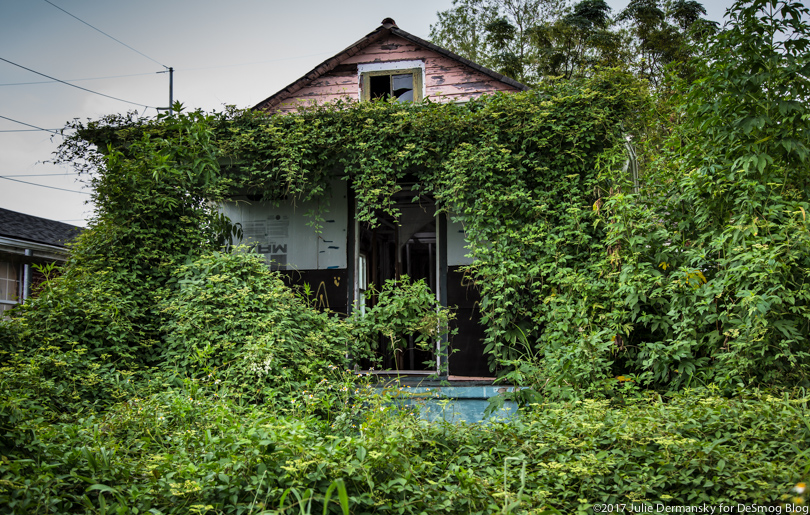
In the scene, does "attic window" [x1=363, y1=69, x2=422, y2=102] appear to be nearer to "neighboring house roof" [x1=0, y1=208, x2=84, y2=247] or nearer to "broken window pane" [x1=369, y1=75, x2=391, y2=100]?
"broken window pane" [x1=369, y1=75, x2=391, y2=100]

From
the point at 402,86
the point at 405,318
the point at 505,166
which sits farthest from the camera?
the point at 402,86

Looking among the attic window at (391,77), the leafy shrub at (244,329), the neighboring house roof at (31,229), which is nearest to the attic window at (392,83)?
the attic window at (391,77)

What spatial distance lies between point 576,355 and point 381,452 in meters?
2.65

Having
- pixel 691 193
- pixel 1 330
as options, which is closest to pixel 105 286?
pixel 1 330

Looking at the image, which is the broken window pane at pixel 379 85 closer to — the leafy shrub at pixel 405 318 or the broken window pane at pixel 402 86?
the broken window pane at pixel 402 86

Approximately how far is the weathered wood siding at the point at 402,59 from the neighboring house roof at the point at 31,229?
6332 mm

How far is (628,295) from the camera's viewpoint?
465 centimetres

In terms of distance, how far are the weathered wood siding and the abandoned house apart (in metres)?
0.02

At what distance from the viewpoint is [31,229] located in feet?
41.0

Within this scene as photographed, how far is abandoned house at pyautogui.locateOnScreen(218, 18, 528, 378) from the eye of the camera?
6.38m

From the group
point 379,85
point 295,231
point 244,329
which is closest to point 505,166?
point 295,231

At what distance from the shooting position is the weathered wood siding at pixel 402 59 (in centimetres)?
794

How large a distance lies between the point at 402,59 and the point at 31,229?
10.3 meters

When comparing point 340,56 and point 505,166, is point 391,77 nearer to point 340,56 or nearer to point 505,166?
point 340,56
